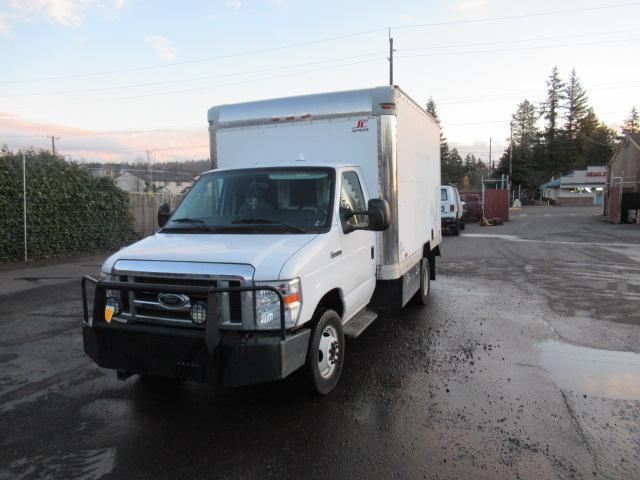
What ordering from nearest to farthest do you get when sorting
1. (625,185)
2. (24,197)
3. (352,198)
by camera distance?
1. (352,198)
2. (24,197)
3. (625,185)

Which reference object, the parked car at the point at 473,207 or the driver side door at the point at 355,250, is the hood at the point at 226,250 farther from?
the parked car at the point at 473,207

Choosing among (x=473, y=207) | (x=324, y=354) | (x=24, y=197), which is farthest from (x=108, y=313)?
(x=473, y=207)

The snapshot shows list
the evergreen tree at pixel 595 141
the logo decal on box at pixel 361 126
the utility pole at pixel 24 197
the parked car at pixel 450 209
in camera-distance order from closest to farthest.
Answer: the logo decal on box at pixel 361 126 → the utility pole at pixel 24 197 → the parked car at pixel 450 209 → the evergreen tree at pixel 595 141

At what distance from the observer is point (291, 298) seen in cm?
378

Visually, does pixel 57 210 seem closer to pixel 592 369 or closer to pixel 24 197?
pixel 24 197

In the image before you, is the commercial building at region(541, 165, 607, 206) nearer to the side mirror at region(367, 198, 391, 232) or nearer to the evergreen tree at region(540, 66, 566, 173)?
the evergreen tree at region(540, 66, 566, 173)

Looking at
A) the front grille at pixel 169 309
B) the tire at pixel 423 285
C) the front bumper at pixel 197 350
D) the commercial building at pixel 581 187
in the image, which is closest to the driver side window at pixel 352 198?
the front bumper at pixel 197 350

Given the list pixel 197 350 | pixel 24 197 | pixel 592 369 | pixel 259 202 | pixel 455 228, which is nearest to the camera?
pixel 197 350

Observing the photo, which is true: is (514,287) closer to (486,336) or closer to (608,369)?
(486,336)

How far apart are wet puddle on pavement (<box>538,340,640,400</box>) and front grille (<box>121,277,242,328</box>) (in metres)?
3.31

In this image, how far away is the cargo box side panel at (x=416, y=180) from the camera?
611cm

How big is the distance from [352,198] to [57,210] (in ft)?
38.7

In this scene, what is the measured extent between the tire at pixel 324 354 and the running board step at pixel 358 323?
35 cm

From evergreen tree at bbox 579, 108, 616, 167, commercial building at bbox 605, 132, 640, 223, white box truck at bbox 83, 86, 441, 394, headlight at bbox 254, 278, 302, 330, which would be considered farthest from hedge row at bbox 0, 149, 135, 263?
evergreen tree at bbox 579, 108, 616, 167
